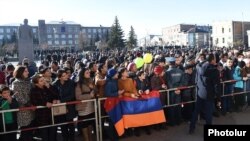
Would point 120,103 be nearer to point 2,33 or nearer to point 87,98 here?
point 87,98

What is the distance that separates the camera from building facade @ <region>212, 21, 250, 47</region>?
353ft

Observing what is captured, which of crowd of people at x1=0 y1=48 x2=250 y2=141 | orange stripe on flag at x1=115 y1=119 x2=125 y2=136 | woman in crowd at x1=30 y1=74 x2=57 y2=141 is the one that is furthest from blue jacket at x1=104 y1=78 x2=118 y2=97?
woman in crowd at x1=30 y1=74 x2=57 y2=141

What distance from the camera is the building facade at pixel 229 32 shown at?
Result: 108 metres

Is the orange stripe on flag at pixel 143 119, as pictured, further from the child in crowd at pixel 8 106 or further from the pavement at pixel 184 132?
the child in crowd at pixel 8 106

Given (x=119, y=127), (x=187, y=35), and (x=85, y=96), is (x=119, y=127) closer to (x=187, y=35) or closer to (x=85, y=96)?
(x=85, y=96)

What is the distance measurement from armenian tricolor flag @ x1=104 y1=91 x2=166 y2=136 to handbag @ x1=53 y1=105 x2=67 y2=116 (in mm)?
961

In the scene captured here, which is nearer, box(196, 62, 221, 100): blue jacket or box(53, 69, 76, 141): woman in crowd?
box(53, 69, 76, 141): woman in crowd

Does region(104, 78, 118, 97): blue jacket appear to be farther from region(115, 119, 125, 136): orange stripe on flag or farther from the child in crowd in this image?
the child in crowd

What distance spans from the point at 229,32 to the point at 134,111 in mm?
107379

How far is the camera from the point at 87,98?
297 inches

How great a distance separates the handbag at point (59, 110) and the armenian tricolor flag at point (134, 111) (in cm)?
96

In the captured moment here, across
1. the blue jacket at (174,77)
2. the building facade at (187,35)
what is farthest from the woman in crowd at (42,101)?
the building facade at (187,35)

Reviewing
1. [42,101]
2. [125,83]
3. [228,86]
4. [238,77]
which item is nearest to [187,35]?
[238,77]

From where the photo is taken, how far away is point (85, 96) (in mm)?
7543
